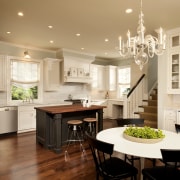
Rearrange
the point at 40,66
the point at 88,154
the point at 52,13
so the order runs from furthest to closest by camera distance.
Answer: the point at 40,66, the point at 88,154, the point at 52,13

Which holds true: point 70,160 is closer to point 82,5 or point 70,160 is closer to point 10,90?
point 82,5

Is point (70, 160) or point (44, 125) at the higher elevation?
point (44, 125)

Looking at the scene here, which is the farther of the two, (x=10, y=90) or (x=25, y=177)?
(x=10, y=90)

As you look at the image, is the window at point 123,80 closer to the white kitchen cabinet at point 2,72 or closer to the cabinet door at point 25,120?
the cabinet door at point 25,120

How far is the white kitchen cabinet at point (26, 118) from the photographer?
5207 millimetres

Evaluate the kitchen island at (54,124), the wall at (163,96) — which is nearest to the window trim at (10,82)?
the kitchen island at (54,124)

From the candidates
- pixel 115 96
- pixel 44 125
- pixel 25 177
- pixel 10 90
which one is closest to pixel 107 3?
pixel 44 125

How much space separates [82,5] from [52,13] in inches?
26.5

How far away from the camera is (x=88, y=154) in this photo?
3.60 metres

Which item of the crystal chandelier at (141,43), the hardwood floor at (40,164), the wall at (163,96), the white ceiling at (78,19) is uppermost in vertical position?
the white ceiling at (78,19)

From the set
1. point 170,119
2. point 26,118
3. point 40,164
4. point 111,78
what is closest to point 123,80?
point 111,78

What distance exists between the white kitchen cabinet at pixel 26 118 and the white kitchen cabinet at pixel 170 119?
3.91 meters

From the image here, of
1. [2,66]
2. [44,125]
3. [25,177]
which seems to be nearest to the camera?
[25,177]

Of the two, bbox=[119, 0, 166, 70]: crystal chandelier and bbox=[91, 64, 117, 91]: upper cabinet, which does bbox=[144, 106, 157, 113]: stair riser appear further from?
bbox=[119, 0, 166, 70]: crystal chandelier
